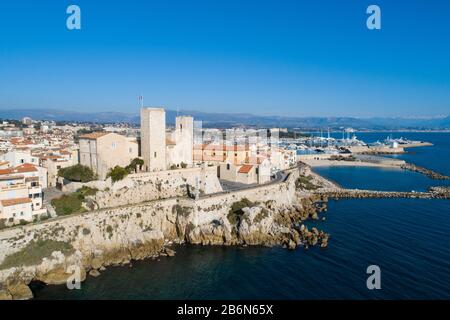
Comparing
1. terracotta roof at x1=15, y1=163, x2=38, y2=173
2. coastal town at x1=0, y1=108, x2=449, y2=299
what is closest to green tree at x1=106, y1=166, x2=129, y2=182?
coastal town at x1=0, y1=108, x2=449, y2=299

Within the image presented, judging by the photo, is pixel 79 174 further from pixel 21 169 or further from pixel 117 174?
pixel 21 169

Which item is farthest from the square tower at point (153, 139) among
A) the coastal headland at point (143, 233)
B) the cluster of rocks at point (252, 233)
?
the cluster of rocks at point (252, 233)

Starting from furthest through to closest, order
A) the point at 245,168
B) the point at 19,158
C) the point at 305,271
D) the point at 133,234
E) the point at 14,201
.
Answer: the point at 245,168
the point at 19,158
the point at 133,234
the point at 14,201
the point at 305,271

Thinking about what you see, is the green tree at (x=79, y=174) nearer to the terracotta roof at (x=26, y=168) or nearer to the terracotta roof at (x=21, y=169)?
the terracotta roof at (x=26, y=168)

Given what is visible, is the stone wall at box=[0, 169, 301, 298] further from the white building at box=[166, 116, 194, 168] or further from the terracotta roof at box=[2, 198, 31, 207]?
the white building at box=[166, 116, 194, 168]

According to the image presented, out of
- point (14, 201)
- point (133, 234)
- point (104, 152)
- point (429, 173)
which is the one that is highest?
point (104, 152)

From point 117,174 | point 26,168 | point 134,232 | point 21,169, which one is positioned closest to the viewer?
point 134,232

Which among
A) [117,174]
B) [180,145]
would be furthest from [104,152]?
[180,145]
